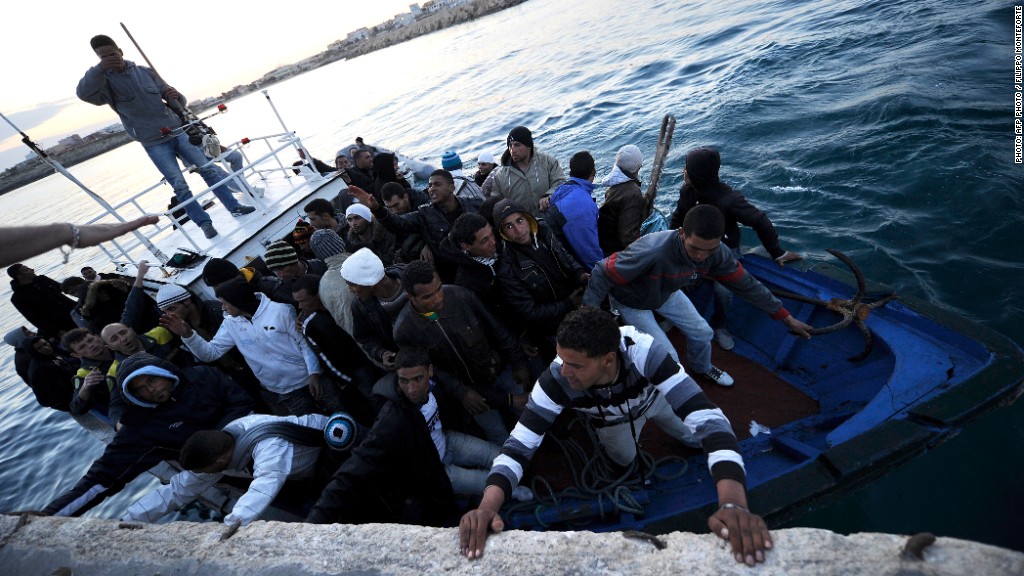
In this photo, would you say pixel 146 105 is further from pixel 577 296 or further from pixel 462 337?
pixel 577 296

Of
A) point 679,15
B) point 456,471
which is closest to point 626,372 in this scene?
point 456,471

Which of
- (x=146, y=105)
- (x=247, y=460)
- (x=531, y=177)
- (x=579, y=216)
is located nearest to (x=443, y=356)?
Result: (x=247, y=460)

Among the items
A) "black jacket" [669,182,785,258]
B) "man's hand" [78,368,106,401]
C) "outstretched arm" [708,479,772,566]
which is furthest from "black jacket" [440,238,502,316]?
"man's hand" [78,368,106,401]

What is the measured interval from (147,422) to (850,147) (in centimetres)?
1053

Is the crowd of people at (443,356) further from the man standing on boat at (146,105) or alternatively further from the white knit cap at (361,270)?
the man standing on boat at (146,105)

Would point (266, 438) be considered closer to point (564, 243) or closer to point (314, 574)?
point (314, 574)

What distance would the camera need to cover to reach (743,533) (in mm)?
1368

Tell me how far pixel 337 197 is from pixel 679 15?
927 inches

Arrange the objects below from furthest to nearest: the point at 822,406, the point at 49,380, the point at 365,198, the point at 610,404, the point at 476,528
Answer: the point at 49,380 → the point at 365,198 → the point at 822,406 → the point at 610,404 → the point at 476,528

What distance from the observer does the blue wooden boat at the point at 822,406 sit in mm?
2447

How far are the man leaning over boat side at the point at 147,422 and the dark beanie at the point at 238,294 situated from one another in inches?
24.0

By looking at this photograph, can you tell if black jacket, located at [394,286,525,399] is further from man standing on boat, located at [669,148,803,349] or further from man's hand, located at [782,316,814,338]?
man standing on boat, located at [669,148,803,349]

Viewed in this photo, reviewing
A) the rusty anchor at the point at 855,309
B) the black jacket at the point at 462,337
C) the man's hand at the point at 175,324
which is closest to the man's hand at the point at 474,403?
the black jacket at the point at 462,337

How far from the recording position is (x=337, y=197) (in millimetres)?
7648
